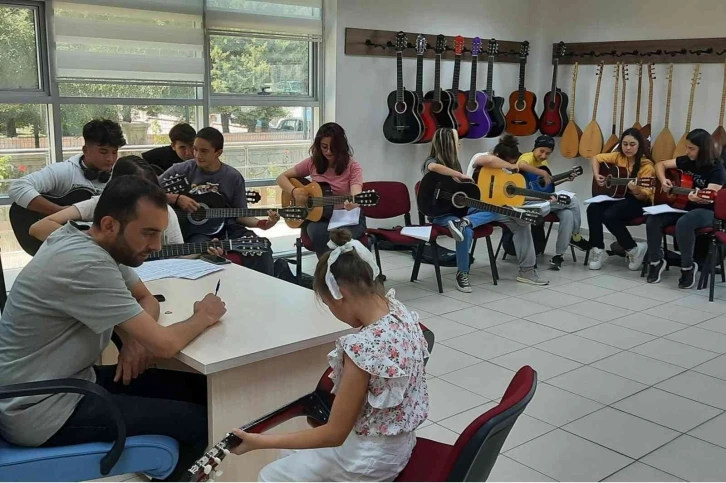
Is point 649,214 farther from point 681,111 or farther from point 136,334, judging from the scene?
point 136,334

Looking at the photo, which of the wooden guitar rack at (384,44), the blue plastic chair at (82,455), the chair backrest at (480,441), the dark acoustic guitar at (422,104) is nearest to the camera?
the chair backrest at (480,441)

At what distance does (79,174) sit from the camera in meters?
3.85

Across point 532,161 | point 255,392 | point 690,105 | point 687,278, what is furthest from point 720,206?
point 255,392

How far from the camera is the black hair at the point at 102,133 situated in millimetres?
3691

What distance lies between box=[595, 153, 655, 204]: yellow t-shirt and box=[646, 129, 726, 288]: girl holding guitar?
112 mm

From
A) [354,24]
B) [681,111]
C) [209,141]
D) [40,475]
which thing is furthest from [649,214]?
[40,475]

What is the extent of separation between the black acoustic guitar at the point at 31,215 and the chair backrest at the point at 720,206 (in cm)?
410

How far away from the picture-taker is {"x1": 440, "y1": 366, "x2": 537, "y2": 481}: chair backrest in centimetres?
135

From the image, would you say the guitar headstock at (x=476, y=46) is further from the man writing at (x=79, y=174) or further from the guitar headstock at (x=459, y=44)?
the man writing at (x=79, y=174)

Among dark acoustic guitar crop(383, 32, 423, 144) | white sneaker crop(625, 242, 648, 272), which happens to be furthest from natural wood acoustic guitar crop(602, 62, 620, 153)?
dark acoustic guitar crop(383, 32, 423, 144)

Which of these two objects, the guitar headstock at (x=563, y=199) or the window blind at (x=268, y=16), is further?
the guitar headstock at (x=563, y=199)

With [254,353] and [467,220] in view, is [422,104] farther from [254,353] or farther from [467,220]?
[254,353]

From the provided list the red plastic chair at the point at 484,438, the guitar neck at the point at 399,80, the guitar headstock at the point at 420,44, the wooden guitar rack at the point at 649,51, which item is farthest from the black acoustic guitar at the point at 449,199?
the red plastic chair at the point at 484,438

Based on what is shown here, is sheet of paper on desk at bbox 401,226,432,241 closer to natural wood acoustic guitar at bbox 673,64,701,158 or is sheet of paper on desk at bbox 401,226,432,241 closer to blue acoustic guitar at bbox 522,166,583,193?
blue acoustic guitar at bbox 522,166,583,193
